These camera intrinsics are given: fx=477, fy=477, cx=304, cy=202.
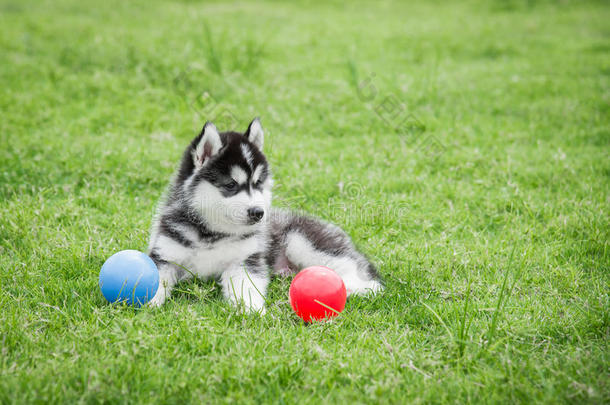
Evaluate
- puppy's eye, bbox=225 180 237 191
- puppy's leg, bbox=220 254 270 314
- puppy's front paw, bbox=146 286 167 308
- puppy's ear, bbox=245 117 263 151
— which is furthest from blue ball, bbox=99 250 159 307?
puppy's ear, bbox=245 117 263 151

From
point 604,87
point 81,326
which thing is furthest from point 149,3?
point 81,326

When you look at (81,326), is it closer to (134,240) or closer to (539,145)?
(134,240)

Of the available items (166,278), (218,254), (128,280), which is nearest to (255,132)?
(218,254)

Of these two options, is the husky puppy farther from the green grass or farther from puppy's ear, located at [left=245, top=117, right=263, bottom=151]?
the green grass

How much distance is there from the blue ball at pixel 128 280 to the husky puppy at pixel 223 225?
133 mm

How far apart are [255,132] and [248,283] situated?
1.21 metres

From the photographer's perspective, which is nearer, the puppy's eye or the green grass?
the green grass

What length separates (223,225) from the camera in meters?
3.65

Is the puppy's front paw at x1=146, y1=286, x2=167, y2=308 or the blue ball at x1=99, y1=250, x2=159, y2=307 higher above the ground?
the blue ball at x1=99, y1=250, x2=159, y2=307

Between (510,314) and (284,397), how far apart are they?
1.80 m

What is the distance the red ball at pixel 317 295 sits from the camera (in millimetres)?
3270

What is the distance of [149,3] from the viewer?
15.2 meters

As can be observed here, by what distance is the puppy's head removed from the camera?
352 centimetres

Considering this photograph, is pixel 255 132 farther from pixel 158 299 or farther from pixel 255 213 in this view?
pixel 158 299
